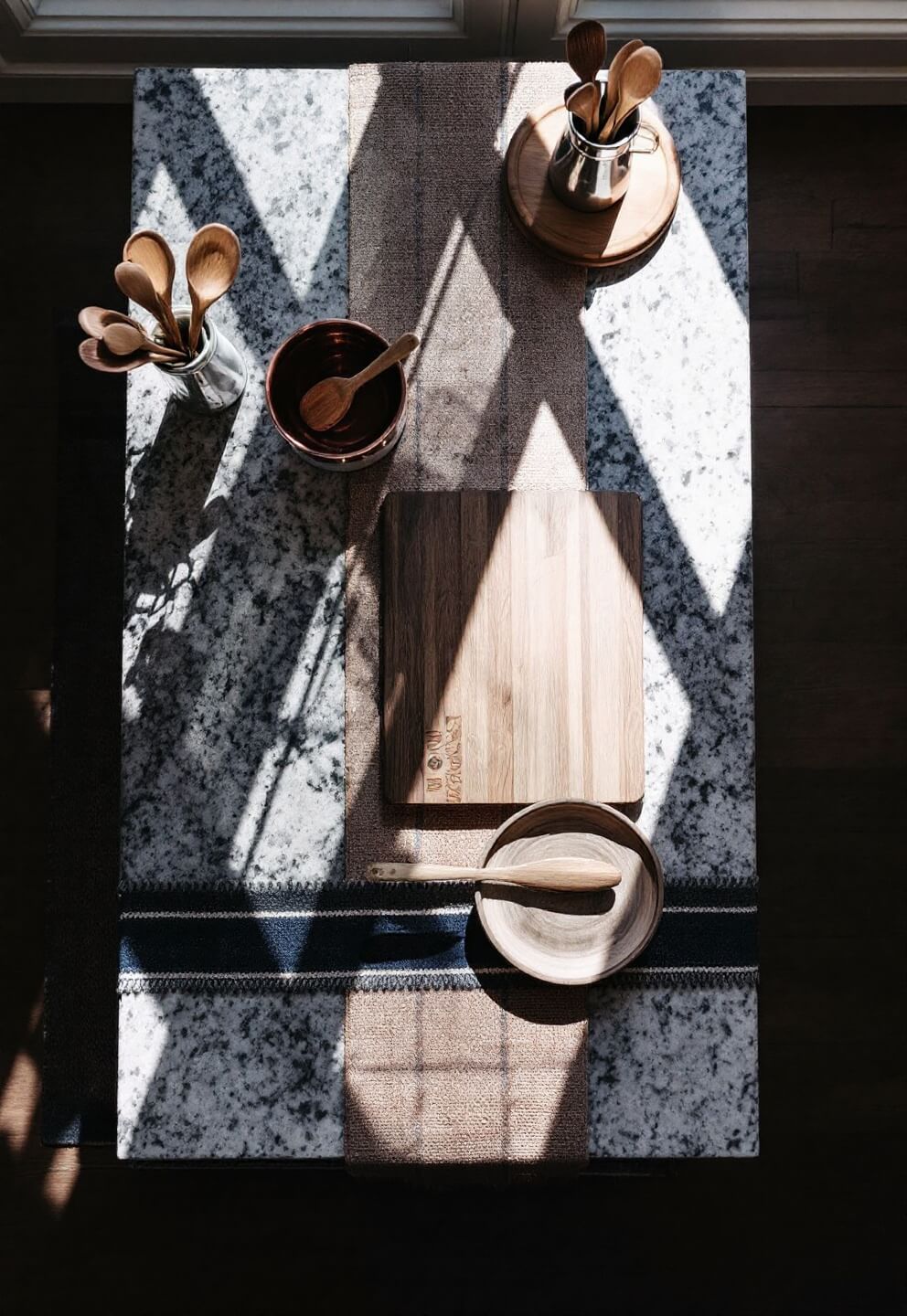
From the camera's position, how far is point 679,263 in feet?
3.82

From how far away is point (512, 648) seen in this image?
111cm

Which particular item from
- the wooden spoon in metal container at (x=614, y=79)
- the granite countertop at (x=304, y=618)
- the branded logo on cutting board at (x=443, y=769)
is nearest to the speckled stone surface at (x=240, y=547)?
the granite countertop at (x=304, y=618)

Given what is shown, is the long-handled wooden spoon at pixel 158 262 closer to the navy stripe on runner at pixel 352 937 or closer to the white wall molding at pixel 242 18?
the navy stripe on runner at pixel 352 937

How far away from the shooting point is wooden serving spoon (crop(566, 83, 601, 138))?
986mm

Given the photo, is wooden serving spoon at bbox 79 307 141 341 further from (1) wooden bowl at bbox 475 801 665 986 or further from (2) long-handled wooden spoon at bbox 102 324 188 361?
(1) wooden bowl at bbox 475 801 665 986

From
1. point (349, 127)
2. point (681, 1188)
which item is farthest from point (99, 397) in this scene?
point (681, 1188)

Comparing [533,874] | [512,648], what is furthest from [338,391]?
[533,874]

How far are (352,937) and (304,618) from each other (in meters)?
0.35

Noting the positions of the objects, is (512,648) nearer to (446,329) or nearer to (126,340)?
(446,329)

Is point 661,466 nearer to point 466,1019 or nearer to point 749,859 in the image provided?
point 749,859

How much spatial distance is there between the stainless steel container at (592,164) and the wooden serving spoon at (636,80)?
22 millimetres

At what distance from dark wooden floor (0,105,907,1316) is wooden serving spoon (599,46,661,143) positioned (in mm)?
1025

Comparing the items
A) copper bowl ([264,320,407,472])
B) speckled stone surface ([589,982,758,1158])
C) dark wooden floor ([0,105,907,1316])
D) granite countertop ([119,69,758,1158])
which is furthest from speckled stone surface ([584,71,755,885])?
dark wooden floor ([0,105,907,1316])

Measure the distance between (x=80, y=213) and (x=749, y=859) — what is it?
1.71 meters
